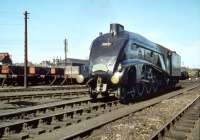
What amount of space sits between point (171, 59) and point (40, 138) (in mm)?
21082

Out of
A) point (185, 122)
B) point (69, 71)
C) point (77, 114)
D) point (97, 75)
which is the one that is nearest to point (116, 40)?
point (97, 75)

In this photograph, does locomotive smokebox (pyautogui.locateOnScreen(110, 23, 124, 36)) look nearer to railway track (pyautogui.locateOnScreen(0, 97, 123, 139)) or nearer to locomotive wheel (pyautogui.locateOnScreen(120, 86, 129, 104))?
locomotive wheel (pyautogui.locateOnScreen(120, 86, 129, 104))

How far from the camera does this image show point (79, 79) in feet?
51.1

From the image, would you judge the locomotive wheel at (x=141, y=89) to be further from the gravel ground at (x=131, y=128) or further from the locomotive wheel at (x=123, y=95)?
the gravel ground at (x=131, y=128)

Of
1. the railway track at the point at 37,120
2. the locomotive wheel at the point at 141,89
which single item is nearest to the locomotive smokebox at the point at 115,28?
the locomotive wheel at the point at 141,89

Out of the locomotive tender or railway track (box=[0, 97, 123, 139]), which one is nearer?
railway track (box=[0, 97, 123, 139])

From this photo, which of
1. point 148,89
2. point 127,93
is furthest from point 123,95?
point 148,89

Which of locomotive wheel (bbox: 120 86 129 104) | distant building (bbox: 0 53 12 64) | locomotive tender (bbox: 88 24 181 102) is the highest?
distant building (bbox: 0 53 12 64)

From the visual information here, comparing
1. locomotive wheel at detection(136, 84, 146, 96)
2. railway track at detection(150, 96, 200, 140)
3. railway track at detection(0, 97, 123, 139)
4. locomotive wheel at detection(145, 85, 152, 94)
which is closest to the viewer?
railway track at detection(150, 96, 200, 140)

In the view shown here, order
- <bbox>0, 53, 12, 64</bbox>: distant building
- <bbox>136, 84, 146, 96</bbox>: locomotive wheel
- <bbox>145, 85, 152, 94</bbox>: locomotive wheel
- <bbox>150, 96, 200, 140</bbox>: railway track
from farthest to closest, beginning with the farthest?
<bbox>0, 53, 12, 64</bbox>: distant building
<bbox>145, 85, 152, 94</bbox>: locomotive wheel
<bbox>136, 84, 146, 96</bbox>: locomotive wheel
<bbox>150, 96, 200, 140</bbox>: railway track

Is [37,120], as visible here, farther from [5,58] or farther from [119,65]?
[5,58]

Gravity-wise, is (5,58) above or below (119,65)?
above

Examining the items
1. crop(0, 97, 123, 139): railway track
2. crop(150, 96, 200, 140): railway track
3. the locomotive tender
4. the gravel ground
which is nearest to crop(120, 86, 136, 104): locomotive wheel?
the locomotive tender

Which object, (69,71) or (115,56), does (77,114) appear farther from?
(69,71)
